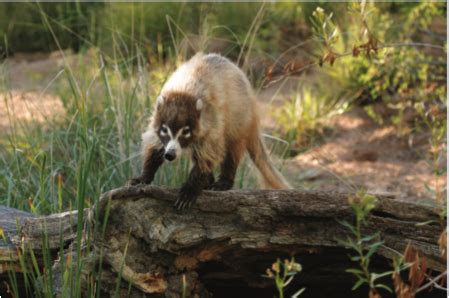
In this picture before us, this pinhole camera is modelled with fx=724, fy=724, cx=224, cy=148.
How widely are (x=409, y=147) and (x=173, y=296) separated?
4.94m

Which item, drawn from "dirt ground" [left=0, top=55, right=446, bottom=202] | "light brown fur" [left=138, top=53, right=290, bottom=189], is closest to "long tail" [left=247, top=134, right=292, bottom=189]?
"light brown fur" [left=138, top=53, right=290, bottom=189]

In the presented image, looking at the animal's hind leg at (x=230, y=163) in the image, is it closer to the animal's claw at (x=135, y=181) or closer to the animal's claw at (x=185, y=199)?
the animal's claw at (x=135, y=181)

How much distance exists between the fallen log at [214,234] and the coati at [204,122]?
0.40m

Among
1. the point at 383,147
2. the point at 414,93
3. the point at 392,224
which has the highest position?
the point at 392,224

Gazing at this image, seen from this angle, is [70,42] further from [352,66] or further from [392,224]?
[392,224]

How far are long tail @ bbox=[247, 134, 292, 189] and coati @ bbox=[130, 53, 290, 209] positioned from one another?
0.09 meters

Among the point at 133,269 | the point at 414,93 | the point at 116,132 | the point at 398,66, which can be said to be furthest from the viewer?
the point at 414,93

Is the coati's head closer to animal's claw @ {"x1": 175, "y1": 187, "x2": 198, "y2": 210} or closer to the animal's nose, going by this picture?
the animal's nose

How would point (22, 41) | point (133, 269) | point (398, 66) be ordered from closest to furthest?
point (133, 269)
point (398, 66)
point (22, 41)

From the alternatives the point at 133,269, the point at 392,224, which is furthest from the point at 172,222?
the point at 392,224

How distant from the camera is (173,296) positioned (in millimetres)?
3752

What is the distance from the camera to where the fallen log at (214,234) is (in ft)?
12.0

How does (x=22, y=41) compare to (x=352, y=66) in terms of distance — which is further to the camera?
(x=22, y=41)

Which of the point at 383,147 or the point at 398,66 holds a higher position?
the point at 398,66
